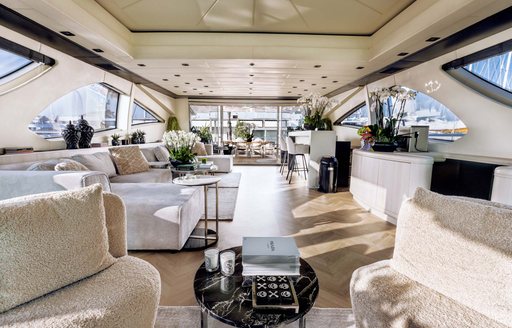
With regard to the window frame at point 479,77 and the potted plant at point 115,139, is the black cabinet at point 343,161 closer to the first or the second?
the window frame at point 479,77

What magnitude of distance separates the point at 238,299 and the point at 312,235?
207 cm

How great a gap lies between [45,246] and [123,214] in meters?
0.44

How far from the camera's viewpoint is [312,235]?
3.07 meters

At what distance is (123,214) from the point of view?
Answer: 151 cm

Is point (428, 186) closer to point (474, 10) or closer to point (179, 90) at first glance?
point (474, 10)

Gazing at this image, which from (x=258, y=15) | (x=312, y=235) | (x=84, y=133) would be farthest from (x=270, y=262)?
(x=84, y=133)

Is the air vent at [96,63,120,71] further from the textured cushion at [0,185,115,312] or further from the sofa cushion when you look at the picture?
the sofa cushion

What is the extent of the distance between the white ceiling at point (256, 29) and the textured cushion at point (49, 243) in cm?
273

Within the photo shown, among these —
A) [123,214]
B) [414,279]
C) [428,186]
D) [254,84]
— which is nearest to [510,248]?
[414,279]

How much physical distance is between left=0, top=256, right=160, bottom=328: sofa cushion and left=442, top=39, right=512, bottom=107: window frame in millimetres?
4306

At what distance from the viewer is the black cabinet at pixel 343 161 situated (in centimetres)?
592

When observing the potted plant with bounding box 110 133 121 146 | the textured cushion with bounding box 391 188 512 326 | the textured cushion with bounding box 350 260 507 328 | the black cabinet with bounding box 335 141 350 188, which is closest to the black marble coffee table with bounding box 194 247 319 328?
the textured cushion with bounding box 350 260 507 328

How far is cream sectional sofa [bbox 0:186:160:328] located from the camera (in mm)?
997

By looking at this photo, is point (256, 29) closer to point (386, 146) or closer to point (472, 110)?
point (386, 146)
